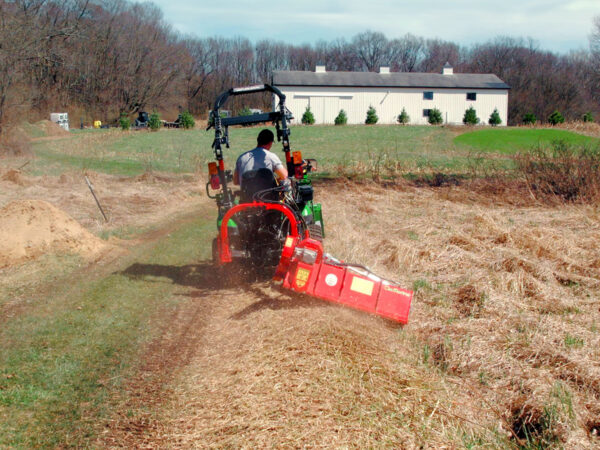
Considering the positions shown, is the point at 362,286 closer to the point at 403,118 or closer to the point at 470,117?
the point at 403,118

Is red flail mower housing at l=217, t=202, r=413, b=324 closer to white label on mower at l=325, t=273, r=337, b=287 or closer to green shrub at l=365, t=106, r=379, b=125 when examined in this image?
white label on mower at l=325, t=273, r=337, b=287

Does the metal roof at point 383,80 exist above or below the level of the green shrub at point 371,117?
above

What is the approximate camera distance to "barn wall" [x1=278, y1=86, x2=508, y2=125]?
63469 millimetres

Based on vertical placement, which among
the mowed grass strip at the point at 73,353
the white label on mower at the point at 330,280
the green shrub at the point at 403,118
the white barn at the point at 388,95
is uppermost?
the white barn at the point at 388,95

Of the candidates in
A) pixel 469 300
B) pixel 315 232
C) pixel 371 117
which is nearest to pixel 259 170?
pixel 315 232

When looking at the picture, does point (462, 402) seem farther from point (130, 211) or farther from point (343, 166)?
point (343, 166)

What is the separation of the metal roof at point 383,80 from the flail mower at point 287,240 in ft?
187

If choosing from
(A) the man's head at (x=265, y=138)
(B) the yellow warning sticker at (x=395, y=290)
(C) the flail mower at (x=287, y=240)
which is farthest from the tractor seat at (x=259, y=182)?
(B) the yellow warning sticker at (x=395, y=290)

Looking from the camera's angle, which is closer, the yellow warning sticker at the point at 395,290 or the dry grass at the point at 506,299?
the dry grass at the point at 506,299

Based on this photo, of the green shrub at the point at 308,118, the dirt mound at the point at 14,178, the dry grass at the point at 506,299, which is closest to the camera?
the dry grass at the point at 506,299

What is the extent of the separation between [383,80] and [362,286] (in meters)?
63.0

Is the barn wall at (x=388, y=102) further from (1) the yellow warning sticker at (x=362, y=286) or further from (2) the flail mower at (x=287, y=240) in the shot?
(1) the yellow warning sticker at (x=362, y=286)

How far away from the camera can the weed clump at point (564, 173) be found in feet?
49.1

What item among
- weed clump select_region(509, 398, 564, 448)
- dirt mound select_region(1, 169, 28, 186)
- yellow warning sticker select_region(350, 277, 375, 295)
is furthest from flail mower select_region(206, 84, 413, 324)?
dirt mound select_region(1, 169, 28, 186)
